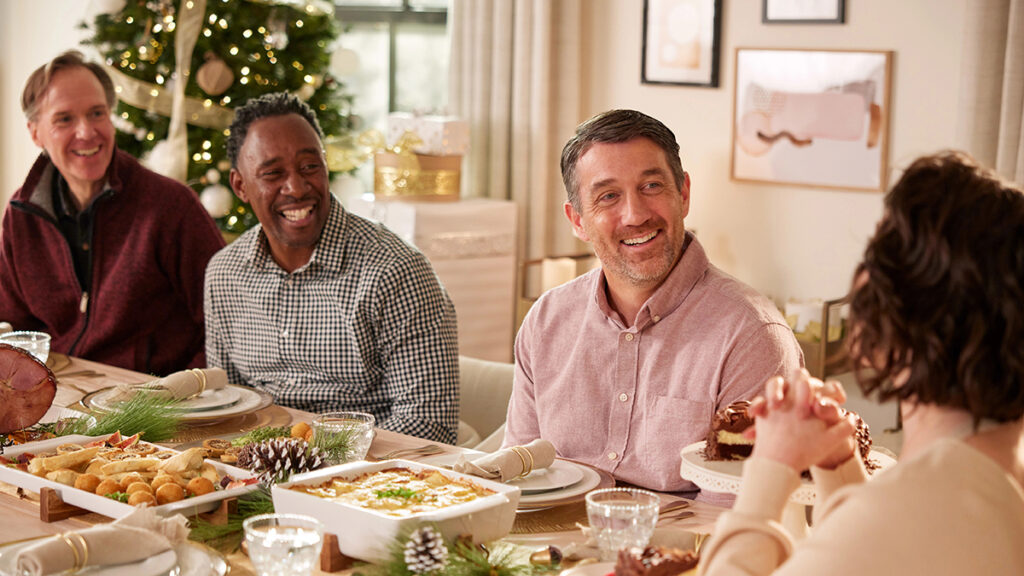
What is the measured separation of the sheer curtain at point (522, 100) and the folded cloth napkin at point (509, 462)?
13.9 ft

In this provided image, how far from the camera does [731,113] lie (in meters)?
5.24

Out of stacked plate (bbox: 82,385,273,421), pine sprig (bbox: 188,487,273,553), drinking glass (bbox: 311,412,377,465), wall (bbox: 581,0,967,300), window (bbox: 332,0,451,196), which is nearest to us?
pine sprig (bbox: 188,487,273,553)

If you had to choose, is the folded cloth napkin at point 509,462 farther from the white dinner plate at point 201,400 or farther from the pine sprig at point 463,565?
the white dinner plate at point 201,400

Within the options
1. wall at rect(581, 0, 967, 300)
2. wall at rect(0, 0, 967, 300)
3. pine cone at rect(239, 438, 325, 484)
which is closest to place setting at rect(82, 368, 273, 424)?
pine cone at rect(239, 438, 325, 484)

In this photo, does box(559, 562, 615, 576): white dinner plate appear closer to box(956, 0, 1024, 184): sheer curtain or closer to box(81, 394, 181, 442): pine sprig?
box(81, 394, 181, 442): pine sprig

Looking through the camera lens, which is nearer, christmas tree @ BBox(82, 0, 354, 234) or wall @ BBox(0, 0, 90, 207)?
christmas tree @ BBox(82, 0, 354, 234)

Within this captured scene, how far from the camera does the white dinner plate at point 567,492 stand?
1764mm

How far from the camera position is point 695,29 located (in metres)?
5.35

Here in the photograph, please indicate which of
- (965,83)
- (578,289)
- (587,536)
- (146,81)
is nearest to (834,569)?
(587,536)

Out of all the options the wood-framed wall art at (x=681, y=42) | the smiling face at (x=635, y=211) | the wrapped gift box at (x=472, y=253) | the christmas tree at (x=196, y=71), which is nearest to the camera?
the smiling face at (x=635, y=211)

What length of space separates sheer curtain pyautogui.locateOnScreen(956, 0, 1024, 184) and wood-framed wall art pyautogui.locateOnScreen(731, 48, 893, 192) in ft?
1.51

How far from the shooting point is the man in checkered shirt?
282cm

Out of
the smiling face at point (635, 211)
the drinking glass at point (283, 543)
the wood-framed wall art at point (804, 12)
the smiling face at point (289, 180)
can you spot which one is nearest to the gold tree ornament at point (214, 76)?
the wood-framed wall art at point (804, 12)

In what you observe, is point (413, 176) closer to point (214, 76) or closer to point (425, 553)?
point (214, 76)
